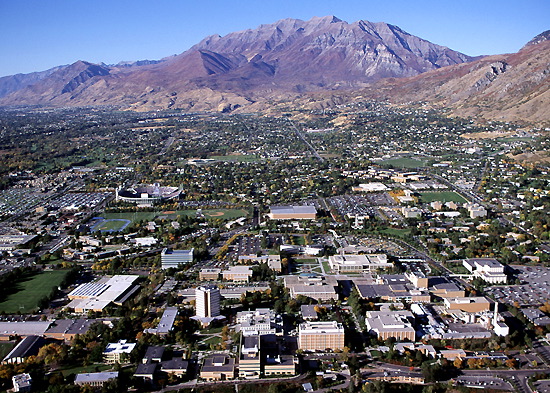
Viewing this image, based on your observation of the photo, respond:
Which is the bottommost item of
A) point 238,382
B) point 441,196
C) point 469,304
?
point 238,382

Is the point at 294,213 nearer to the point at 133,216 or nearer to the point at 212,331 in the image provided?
the point at 133,216

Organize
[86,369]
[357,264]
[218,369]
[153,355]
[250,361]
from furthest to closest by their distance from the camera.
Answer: [357,264]
[153,355]
[86,369]
[250,361]
[218,369]

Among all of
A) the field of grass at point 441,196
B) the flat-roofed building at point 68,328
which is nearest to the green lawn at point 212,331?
the flat-roofed building at point 68,328

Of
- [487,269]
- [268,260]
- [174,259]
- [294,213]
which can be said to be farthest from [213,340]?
[294,213]

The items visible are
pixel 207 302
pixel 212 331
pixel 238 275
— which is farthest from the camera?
pixel 238 275

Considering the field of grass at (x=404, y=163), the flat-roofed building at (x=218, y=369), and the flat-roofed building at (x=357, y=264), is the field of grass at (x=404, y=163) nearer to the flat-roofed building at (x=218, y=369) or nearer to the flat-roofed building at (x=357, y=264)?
the flat-roofed building at (x=357, y=264)

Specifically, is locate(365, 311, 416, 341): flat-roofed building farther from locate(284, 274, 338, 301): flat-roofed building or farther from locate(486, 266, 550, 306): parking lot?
locate(486, 266, 550, 306): parking lot

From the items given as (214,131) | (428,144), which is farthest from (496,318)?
(214,131)
